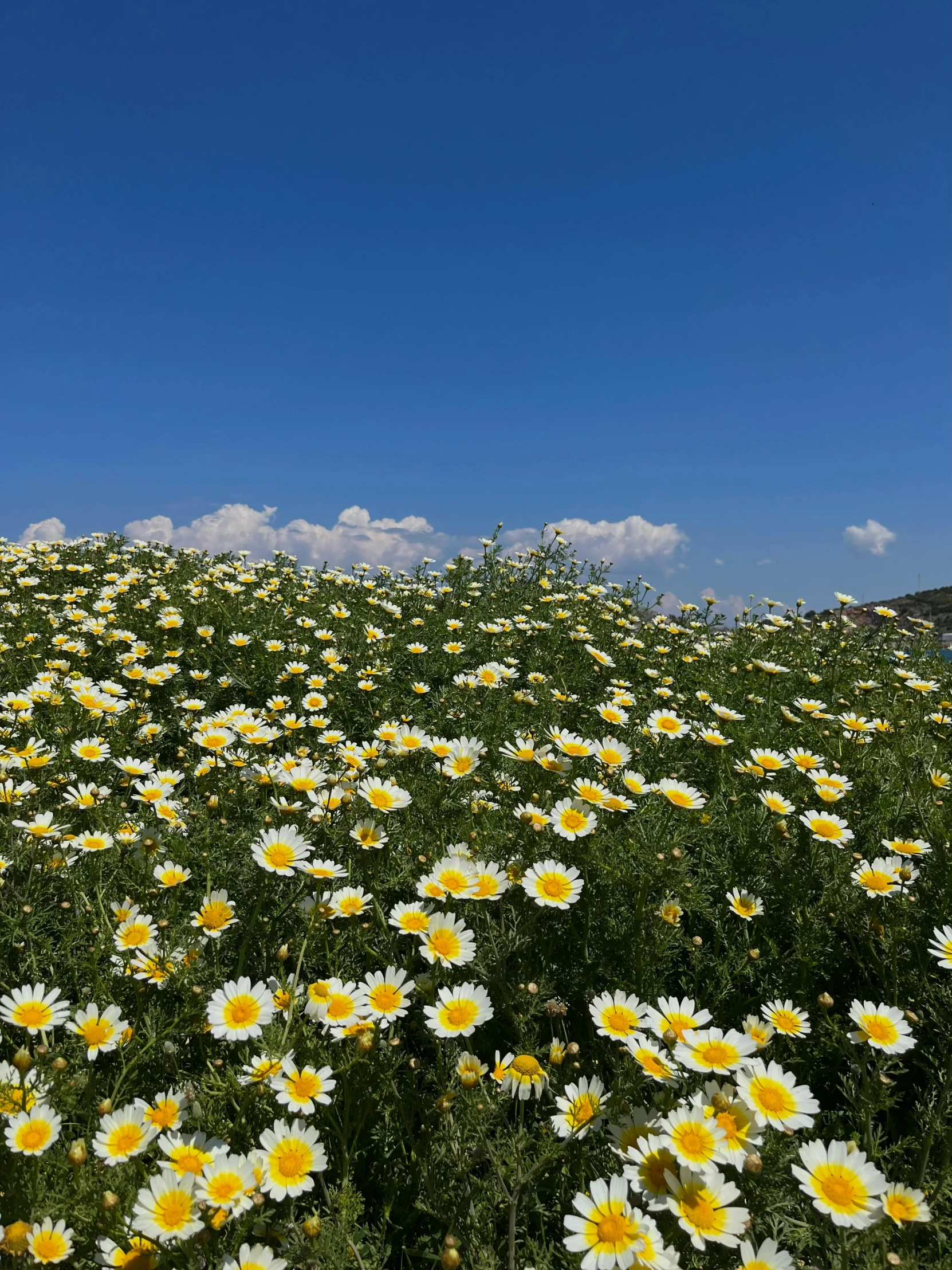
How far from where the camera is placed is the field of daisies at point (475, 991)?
147 cm

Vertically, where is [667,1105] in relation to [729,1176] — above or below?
Result: above

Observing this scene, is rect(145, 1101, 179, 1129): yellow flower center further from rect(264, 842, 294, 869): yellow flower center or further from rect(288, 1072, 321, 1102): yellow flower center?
rect(264, 842, 294, 869): yellow flower center

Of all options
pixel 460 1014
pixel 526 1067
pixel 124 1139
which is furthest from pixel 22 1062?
pixel 526 1067

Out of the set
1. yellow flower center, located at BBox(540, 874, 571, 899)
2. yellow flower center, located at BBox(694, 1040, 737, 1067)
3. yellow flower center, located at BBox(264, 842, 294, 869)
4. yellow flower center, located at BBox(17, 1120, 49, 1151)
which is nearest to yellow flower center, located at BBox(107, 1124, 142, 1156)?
yellow flower center, located at BBox(17, 1120, 49, 1151)

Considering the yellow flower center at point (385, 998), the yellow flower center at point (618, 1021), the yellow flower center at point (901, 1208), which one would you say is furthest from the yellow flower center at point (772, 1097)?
the yellow flower center at point (385, 998)

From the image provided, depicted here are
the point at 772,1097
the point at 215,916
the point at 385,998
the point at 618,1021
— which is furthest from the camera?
the point at 215,916

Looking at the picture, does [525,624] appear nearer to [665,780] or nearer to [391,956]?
[665,780]

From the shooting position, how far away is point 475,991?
1.88 metres

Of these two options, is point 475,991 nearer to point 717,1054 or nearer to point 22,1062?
point 717,1054

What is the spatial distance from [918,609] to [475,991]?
11.7m

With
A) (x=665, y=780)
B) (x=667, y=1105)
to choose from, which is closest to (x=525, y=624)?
(x=665, y=780)

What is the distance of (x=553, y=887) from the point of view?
2100mm

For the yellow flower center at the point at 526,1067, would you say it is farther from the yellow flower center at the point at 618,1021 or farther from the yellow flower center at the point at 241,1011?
the yellow flower center at the point at 241,1011

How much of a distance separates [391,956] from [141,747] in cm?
257
